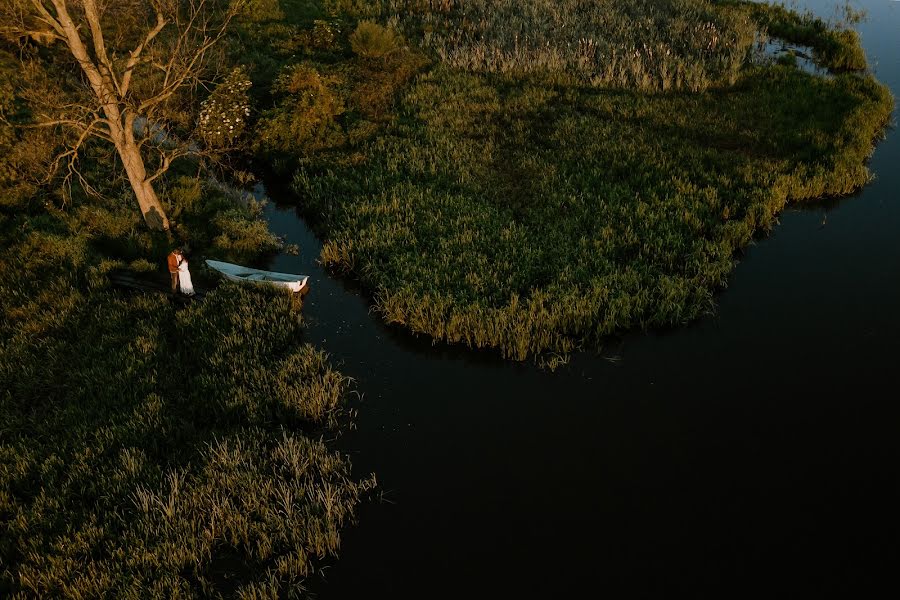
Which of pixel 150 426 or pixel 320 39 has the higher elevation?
pixel 320 39

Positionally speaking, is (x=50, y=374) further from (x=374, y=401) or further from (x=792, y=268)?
(x=792, y=268)

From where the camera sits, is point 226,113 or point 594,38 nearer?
point 226,113

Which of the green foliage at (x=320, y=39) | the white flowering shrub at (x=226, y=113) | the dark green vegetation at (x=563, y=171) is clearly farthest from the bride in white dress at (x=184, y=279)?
the green foliage at (x=320, y=39)

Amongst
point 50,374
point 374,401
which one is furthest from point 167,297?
point 374,401

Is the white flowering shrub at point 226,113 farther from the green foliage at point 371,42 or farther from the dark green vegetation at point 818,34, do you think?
the dark green vegetation at point 818,34

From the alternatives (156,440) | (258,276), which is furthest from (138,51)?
(156,440)

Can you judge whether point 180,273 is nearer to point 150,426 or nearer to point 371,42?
point 150,426

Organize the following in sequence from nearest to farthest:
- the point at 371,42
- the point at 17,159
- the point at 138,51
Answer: the point at 138,51
the point at 17,159
the point at 371,42
